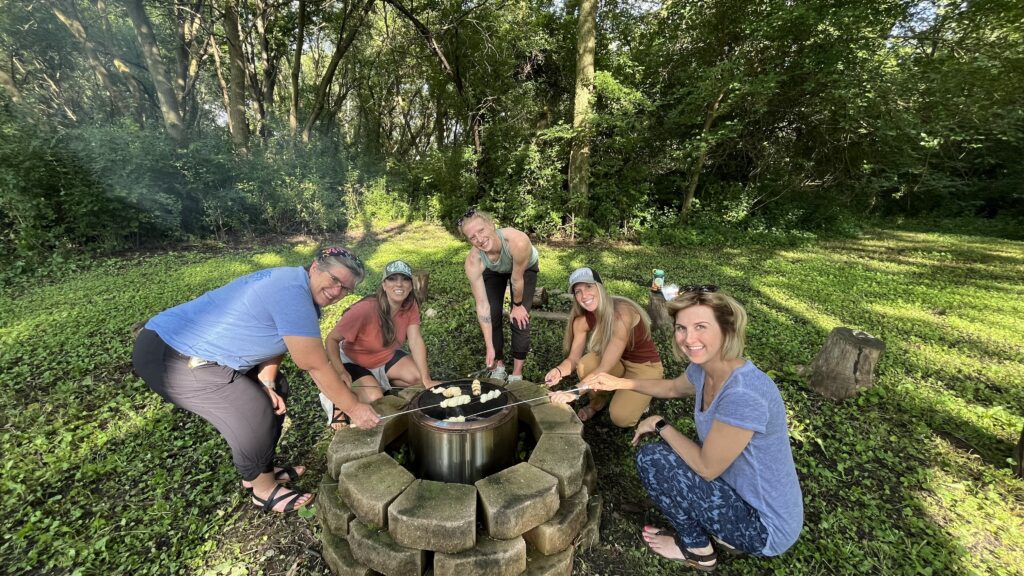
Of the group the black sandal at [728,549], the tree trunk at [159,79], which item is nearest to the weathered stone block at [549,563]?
the black sandal at [728,549]

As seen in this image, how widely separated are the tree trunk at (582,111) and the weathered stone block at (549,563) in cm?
942

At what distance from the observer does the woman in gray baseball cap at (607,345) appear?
115 inches

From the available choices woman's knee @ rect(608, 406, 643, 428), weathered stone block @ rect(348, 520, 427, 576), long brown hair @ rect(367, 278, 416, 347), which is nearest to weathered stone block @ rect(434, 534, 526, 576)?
weathered stone block @ rect(348, 520, 427, 576)

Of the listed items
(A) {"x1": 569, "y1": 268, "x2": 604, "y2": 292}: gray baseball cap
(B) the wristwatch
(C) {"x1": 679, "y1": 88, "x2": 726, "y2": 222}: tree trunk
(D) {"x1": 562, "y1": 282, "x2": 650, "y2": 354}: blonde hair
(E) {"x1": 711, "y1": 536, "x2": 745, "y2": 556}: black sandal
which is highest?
(C) {"x1": 679, "y1": 88, "x2": 726, "y2": 222}: tree trunk

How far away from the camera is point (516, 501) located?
1859 mm

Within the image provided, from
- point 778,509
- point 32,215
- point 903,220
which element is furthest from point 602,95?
point 903,220

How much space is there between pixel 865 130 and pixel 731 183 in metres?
3.22

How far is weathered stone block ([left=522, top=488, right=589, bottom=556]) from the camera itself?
1968 mm

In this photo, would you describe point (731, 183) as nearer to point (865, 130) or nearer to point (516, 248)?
point (865, 130)

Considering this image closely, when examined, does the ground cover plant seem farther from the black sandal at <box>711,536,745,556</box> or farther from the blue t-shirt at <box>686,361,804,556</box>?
the blue t-shirt at <box>686,361,804,556</box>

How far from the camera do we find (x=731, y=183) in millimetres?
11672

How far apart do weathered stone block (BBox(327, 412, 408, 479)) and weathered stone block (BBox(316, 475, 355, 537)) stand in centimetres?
8

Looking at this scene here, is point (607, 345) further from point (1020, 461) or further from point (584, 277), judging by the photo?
point (1020, 461)

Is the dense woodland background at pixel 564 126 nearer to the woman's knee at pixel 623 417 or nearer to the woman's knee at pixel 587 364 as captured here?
the woman's knee at pixel 587 364
